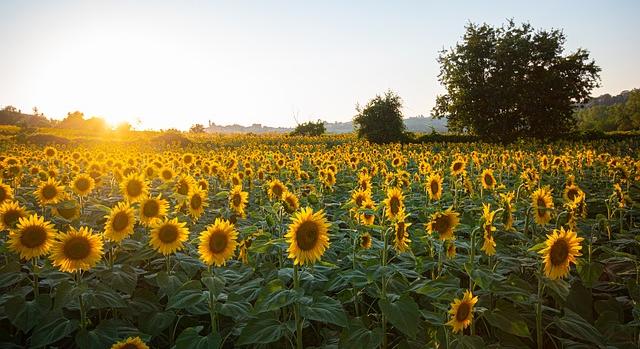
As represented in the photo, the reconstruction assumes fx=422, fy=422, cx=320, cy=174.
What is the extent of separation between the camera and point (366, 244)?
12.1 ft

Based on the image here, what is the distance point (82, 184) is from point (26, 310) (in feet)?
9.27

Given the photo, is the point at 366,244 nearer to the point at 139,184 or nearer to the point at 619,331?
the point at 619,331

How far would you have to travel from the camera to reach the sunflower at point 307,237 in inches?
114

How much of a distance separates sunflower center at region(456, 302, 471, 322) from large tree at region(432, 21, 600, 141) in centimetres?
2926

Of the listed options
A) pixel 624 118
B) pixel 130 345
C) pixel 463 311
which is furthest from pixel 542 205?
pixel 624 118

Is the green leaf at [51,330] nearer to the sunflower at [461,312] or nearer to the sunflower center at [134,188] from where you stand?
the sunflower center at [134,188]

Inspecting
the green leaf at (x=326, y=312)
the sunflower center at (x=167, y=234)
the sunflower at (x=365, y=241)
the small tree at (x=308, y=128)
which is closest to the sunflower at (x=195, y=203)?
the sunflower center at (x=167, y=234)

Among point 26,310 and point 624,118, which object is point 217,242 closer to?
point 26,310

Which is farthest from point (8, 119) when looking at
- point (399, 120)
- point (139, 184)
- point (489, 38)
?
point (139, 184)

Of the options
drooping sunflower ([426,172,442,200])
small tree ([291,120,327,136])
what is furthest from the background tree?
drooping sunflower ([426,172,442,200])

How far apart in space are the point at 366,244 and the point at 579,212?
2.54 m

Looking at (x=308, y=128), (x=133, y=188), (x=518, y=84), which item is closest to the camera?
(x=133, y=188)

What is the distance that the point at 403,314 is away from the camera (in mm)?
2604

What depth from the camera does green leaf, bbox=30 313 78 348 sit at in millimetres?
2770
